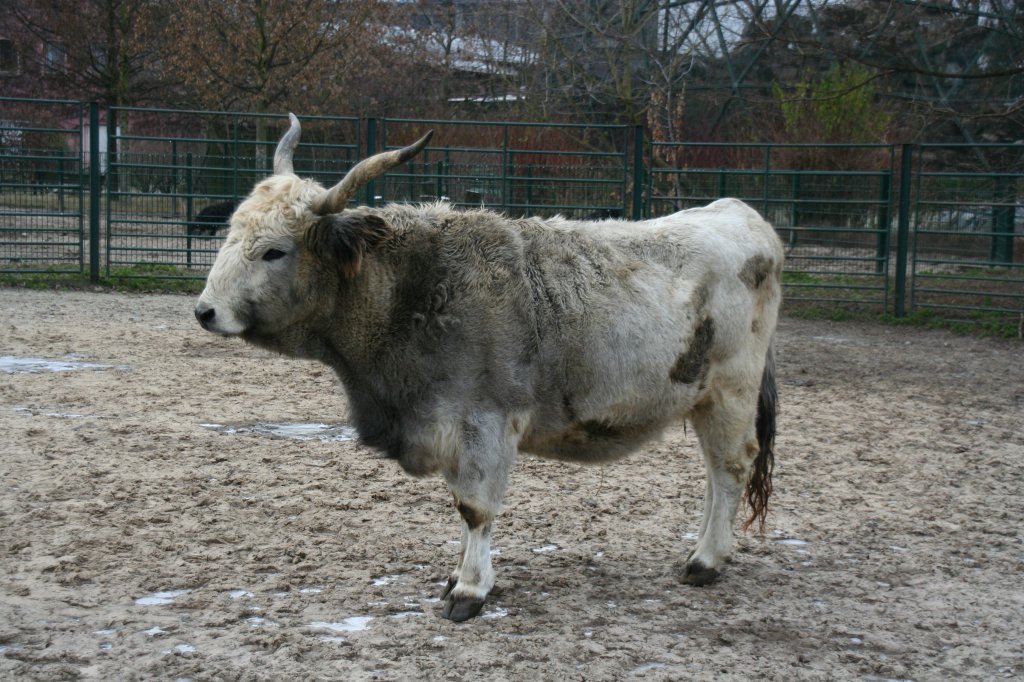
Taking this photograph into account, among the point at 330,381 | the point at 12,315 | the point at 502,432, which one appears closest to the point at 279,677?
the point at 502,432

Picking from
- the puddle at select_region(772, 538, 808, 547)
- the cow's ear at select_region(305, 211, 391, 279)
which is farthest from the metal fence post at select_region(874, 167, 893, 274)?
the cow's ear at select_region(305, 211, 391, 279)

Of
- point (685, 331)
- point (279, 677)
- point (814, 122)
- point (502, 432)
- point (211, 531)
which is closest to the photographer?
point (279, 677)

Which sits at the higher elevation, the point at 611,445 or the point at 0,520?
the point at 611,445

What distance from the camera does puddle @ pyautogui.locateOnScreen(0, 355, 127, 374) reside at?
867 cm

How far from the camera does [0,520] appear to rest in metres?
5.23

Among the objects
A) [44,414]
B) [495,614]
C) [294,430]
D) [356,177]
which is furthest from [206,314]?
[44,414]

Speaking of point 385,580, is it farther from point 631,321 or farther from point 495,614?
point 631,321

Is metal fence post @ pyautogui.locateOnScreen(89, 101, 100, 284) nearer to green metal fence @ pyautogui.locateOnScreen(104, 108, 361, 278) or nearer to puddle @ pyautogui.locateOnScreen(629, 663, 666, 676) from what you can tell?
green metal fence @ pyautogui.locateOnScreen(104, 108, 361, 278)

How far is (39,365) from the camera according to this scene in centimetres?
892

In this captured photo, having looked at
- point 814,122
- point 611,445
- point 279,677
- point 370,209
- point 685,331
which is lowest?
point 279,677

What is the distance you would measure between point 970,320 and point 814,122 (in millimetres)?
8751

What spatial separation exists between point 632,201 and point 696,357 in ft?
35.1

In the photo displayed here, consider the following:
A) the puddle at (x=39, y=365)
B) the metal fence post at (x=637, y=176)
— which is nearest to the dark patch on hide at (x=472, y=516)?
the puddle at (x=39, y=365)

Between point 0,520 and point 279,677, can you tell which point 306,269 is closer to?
point 279,677
